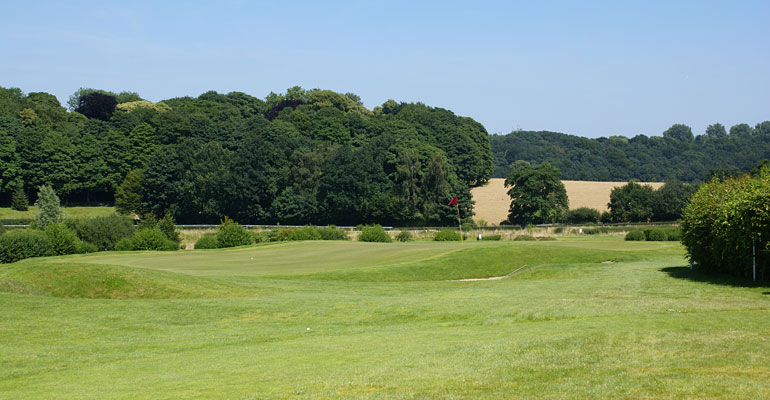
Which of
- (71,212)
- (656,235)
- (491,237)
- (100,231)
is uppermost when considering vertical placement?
(71,212)

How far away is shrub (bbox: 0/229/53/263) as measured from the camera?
51000 millimetres

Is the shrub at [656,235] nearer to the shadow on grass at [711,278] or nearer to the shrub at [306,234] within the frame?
the shrub at [306,234]

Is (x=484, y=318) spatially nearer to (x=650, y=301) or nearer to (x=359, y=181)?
(x=650, y=301)

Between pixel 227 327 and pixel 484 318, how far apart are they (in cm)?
783

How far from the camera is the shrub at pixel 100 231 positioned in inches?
2638

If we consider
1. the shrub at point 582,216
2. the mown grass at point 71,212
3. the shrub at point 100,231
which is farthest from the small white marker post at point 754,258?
the mown grass at point 71,212

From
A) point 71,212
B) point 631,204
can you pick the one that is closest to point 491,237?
point 631,204

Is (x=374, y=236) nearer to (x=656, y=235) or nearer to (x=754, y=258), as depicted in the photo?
(x=656, y=235)

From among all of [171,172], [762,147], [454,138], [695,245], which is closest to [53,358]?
[695,245]

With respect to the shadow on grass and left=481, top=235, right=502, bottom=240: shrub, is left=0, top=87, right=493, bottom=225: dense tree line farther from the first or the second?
the shadow on grass

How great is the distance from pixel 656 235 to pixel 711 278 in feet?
132

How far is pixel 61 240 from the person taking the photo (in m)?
57.5

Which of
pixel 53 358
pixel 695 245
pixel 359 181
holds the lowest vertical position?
pixel 53 358

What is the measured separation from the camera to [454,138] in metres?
144
